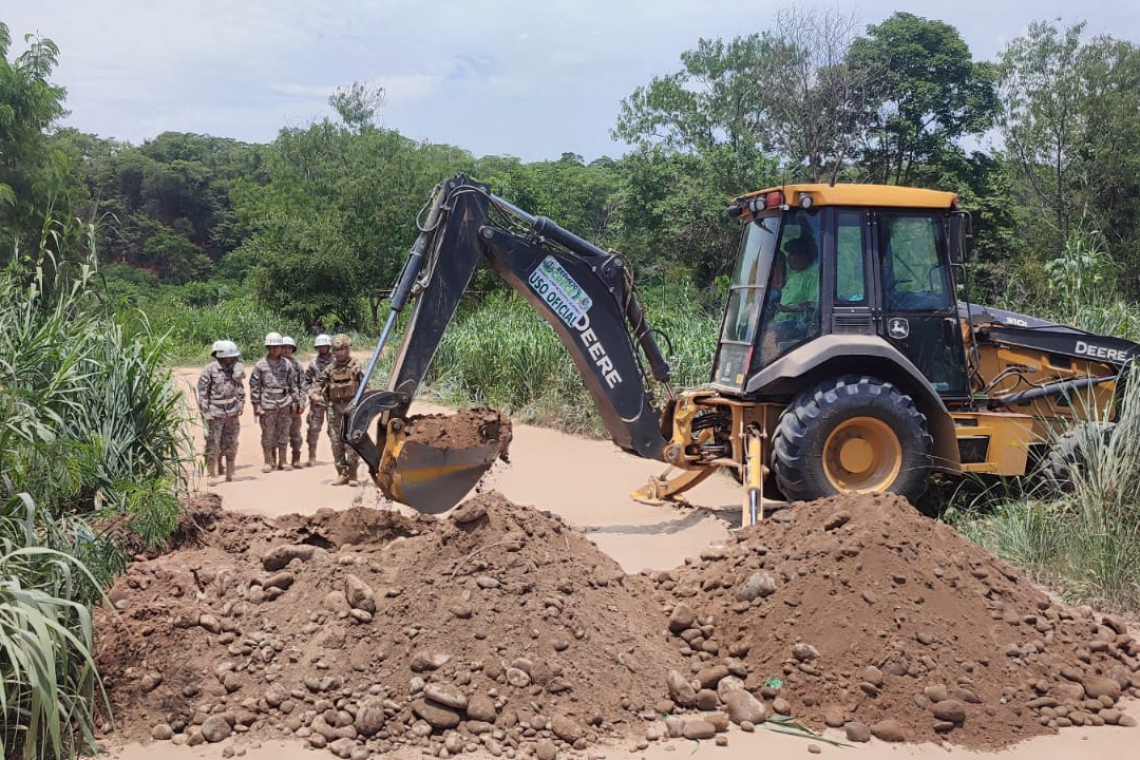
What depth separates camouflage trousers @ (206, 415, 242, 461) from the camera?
980 cm

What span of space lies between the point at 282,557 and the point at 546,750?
2.07 meters

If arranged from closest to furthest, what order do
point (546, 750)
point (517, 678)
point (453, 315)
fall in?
point (546, 750), point (517, 678), point (453, 315)

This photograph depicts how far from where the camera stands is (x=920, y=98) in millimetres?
25188

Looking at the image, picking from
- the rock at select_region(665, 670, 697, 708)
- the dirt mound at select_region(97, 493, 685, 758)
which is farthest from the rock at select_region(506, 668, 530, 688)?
the rock at select_region(665, 670, 697, 708)

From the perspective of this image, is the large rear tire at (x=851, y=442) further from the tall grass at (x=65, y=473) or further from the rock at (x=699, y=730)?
the tall grass at (x=65, y=473)

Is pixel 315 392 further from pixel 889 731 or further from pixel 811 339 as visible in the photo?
pixel 889 731

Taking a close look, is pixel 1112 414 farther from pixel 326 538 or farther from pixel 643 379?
pixel 326 538

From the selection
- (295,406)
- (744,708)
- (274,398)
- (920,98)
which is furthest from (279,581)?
(920,98)

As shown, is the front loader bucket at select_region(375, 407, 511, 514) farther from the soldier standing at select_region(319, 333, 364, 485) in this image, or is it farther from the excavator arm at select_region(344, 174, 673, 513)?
the soldier standing at select_region(319, 333, 364, 485)

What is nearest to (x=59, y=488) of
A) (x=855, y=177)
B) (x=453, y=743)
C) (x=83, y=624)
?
(x=83, y=624)

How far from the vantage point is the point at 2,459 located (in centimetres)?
430

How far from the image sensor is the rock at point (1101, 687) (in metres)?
4.56

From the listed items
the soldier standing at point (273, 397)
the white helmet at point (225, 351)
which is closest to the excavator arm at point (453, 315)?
the white helmet at point (225, 351)

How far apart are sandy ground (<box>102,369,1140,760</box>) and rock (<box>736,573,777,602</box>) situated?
100 cm
